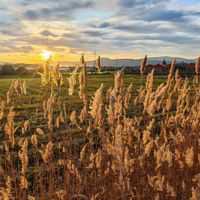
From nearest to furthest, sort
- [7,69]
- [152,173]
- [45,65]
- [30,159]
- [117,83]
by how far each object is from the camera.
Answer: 1. [117,83]
2. [45,65]
3. [152,173]
4. [30,159]
5. [7,69]

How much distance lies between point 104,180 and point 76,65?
97cm

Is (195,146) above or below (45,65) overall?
below

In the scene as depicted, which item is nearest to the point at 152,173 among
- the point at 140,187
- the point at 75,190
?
the point at 140,187

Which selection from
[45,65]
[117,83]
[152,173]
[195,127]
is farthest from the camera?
[195,127]

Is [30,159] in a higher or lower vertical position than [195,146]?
lower

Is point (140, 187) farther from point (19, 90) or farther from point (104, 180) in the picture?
point (19, 90)

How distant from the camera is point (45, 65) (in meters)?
3.56

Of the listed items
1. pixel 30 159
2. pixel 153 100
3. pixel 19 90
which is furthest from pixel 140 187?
pixel 30 159

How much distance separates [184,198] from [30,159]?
150 inches

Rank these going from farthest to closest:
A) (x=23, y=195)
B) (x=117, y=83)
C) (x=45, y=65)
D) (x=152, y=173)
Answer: (x=152, y=173) < (x=45, y=65) < (x=23, y=195) < (x=117, y=83)

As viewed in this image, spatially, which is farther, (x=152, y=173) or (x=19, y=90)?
(x=152, y=173)

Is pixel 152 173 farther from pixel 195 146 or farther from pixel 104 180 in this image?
pixel 195 146

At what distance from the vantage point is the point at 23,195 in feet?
11.0

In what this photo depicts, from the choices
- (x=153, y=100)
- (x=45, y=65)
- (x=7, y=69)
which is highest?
(x=45, y=65)
